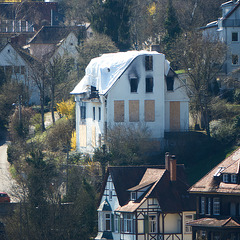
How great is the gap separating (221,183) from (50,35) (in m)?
60.1

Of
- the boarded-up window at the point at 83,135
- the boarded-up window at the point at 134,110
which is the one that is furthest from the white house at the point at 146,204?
the boarded-up window at the point at 83,135

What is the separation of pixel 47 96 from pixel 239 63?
22.4 m

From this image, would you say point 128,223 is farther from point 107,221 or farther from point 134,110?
point 134,110

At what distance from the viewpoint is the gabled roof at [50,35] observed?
107 meters

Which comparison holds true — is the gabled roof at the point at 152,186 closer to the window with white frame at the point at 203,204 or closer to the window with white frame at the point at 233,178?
the window with white frame at the point at 203,204

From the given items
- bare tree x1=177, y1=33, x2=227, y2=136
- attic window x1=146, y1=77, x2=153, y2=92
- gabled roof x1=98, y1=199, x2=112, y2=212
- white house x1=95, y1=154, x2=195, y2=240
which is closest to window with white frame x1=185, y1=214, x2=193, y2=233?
white house x1=95, y1=154, x2=195, y2=240

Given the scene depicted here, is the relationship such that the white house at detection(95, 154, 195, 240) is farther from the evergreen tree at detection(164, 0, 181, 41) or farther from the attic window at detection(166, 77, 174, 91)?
the evergreen tree at detection(164, 0, 181, 41)

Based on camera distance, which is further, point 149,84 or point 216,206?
point 149,84

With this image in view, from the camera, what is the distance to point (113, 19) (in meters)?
87.3

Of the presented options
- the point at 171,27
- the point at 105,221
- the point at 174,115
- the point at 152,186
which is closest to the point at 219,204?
the point at 152,186

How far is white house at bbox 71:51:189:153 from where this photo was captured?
68500 mm

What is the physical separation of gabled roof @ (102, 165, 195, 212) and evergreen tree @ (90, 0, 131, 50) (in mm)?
30909

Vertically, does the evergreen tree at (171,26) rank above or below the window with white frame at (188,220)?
above

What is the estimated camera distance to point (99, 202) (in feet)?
194
